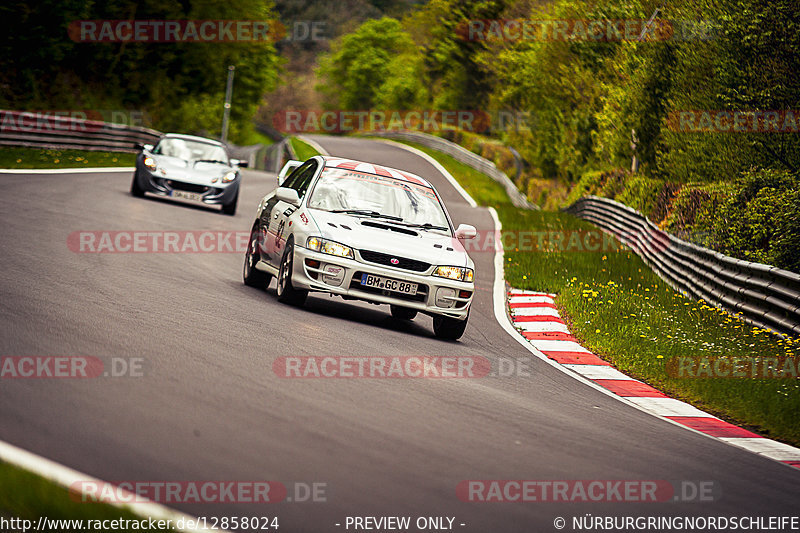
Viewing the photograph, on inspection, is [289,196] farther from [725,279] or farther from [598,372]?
[725,279]

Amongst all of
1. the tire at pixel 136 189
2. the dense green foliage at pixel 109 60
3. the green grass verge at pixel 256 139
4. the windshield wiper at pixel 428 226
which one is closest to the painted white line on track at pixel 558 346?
the windshield wiper at pixel 428 226

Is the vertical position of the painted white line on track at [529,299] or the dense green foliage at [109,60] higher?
the dense green foliage at [109,60]

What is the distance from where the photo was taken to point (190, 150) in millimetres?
20938

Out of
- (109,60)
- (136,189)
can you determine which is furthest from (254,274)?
(109,60)

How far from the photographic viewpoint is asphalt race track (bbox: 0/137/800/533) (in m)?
4.70

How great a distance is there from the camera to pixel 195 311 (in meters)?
9.25

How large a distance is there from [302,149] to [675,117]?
33.9m

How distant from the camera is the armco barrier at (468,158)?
47.5m

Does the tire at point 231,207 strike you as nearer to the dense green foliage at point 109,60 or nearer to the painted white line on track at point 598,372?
the painted white line on track at point 598,372

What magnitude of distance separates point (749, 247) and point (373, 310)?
7.10 meters

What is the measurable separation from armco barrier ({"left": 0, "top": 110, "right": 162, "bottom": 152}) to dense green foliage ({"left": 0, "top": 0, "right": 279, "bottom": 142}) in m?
3.23

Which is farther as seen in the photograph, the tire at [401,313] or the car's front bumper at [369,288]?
the tire at [401,313]

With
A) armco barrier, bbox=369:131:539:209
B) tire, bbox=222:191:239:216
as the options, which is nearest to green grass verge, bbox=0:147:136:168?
tire, bbox=222:191:239:216

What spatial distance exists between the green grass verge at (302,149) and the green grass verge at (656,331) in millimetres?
32631
